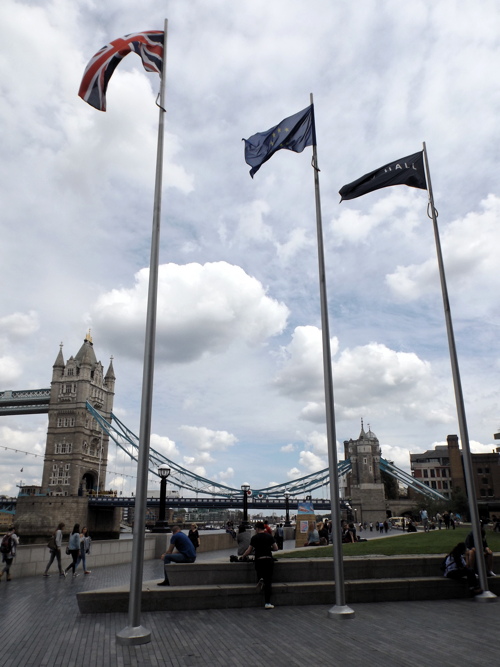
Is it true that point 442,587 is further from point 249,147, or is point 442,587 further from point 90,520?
point 90,520

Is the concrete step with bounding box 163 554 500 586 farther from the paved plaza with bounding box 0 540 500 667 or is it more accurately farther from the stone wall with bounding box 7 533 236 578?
the stone wall with bounding box 7 533 236 578

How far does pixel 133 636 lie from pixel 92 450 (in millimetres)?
103605

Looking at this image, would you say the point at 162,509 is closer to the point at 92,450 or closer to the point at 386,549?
the point at 386,549

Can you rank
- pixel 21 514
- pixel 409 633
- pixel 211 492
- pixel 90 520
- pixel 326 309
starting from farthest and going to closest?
pixel 211 492, pixel 90 520, pixel 21 514, pixel 326 309, pixel 409 633

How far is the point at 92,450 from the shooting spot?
343 ft

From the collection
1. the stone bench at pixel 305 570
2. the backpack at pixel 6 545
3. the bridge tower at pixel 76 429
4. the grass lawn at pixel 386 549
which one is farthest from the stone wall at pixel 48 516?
the stone bench at pixel 305 570

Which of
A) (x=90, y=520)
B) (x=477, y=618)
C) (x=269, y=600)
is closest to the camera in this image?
(x=477, y=618)

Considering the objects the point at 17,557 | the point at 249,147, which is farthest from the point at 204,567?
the point at 249,147

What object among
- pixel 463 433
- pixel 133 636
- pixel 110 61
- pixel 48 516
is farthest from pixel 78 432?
pixel 133 636

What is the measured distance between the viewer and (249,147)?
1279cm

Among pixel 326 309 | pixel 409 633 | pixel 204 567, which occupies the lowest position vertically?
pixel 409 633

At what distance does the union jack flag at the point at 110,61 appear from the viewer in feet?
35.5

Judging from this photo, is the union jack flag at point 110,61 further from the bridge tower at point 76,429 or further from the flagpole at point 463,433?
the bridge tower at point 76,429

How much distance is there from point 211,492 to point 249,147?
88865 mm
